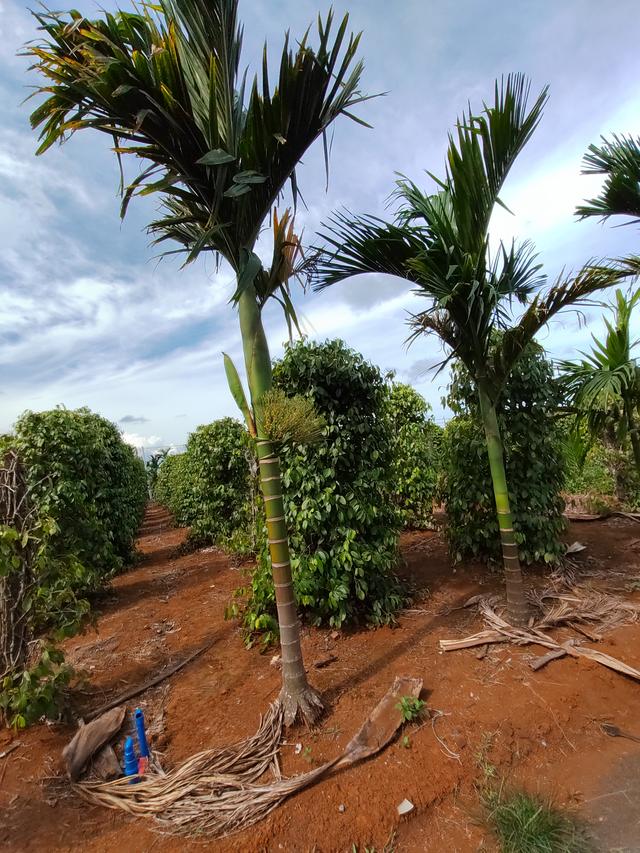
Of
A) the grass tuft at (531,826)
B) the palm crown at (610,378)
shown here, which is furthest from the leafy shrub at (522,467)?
the grass tuft at (531,826)

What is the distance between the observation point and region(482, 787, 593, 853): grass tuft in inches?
75.3

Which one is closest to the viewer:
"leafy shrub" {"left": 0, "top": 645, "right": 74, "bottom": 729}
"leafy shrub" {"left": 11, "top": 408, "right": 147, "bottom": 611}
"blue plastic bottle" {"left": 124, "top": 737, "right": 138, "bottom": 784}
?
"blue plastic bottle" {"left": 124, "top": 737, "right": 138, "bottom": 784}

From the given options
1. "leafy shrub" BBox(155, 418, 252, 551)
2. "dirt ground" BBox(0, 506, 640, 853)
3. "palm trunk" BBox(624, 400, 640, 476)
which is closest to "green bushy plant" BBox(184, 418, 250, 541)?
"leafy shrub" BBox(155, 418, 252, 551)

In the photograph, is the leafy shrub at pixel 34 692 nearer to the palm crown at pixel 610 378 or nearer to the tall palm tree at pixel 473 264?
the tall palm tree at pixel 473 264

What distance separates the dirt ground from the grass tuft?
0.08 meters

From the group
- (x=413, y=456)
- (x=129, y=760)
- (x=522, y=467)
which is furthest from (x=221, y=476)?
(x=129, y=760)

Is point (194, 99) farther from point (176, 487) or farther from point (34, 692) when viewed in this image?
point (176, 487)

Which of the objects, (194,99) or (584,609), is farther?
(584,609)

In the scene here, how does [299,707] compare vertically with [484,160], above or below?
below

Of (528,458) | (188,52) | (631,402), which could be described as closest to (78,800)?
(188,52)

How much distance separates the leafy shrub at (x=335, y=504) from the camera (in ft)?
12.4

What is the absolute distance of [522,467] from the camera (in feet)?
15.6

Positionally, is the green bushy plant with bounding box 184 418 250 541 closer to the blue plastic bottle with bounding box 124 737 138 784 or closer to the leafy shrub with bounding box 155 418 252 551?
the leafy shrub with bounding box 155 418 252 551

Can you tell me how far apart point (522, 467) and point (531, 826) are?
11.0ft
